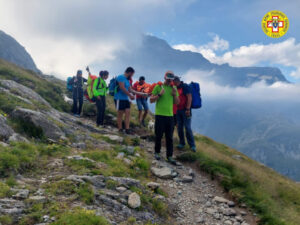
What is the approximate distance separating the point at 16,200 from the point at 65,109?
509 inches

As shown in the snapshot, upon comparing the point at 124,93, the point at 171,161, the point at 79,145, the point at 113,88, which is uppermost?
the point at 113,88

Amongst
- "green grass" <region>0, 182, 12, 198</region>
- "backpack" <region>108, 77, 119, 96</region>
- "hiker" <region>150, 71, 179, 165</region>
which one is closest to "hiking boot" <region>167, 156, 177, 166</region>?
"hiker" <region>150, 71, 179, 165</region>

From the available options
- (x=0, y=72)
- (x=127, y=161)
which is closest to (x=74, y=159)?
(x=127, y=161)

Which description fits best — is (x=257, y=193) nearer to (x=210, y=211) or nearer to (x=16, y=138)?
(x=210, y=211)

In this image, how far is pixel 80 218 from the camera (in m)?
3.90

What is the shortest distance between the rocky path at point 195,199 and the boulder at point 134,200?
111 cm

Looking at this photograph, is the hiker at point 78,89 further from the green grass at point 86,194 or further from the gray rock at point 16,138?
the green grass at point 86,194

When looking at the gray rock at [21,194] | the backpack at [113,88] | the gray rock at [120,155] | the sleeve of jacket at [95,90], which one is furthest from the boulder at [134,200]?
the sleeve of jacket at [95,90]

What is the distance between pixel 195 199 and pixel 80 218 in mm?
4074

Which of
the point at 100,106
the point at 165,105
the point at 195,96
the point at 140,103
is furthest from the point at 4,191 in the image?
the point at 140,103

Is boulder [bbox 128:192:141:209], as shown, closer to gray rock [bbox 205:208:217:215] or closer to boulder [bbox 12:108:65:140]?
gray rock [bbox 205:208:217:215]

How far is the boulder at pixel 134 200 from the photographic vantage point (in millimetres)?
5145

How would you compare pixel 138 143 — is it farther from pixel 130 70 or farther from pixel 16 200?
pixel 16 200

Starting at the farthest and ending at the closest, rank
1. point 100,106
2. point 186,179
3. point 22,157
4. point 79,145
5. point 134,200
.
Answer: point 100,106
point 79,145
point 186,179
point 22,157
point 134,200
